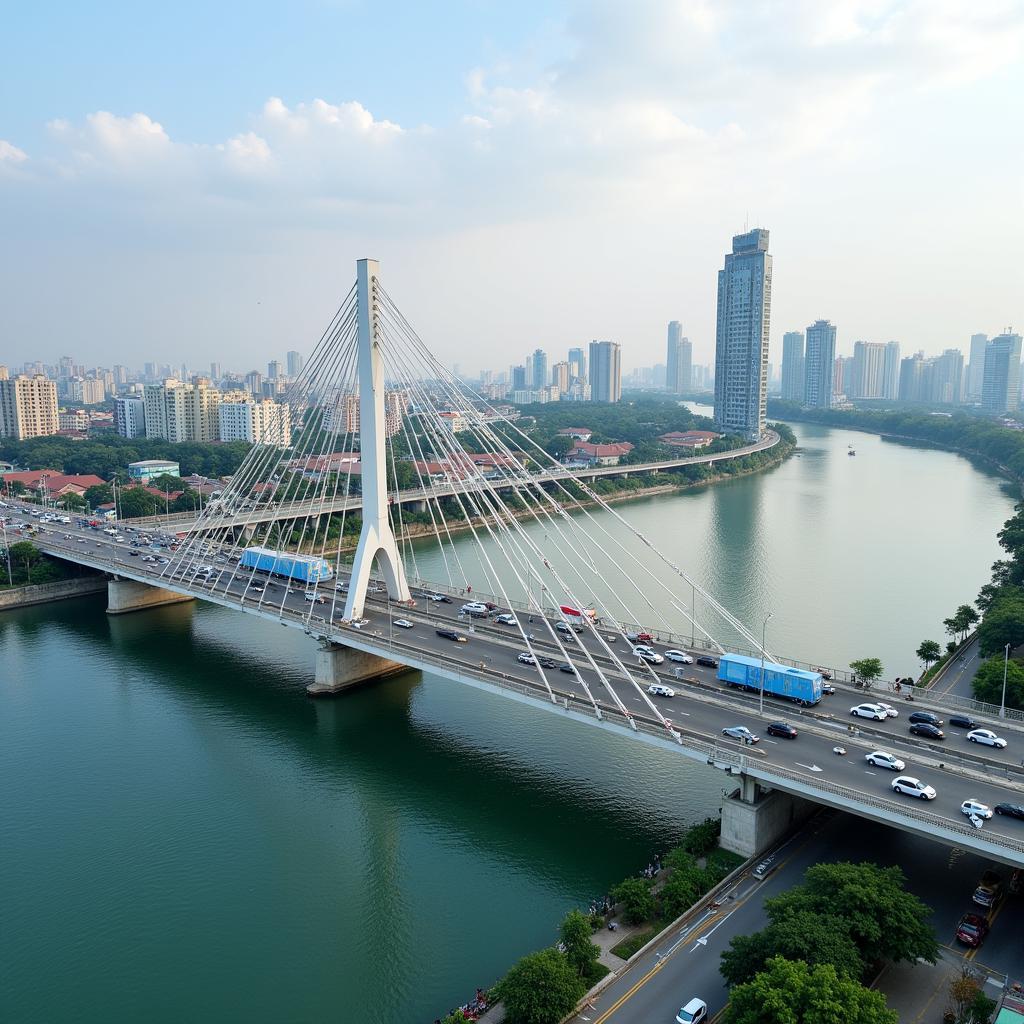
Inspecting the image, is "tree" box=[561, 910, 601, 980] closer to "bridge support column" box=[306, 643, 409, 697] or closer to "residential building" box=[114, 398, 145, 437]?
"bridge support column" box=[306, 643, 409, 697]

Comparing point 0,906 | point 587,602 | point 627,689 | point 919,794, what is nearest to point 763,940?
point 919,794

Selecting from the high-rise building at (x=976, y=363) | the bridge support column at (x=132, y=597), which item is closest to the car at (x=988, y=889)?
the bridge support column at (x=132, y=597)

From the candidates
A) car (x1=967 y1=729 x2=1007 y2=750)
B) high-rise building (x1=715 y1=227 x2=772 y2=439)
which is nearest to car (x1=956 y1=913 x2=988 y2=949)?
car (x1=967 y1=729 x2=1007 y2=750)

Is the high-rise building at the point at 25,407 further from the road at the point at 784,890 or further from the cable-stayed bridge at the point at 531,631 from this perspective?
the road at the point at 784,890

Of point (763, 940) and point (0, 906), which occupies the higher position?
point (763, 940)

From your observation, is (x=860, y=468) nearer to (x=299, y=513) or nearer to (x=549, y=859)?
(x=299, y=513)

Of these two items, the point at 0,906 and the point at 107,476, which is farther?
the point at 107,476

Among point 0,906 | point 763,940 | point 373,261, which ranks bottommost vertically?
point 0,906
